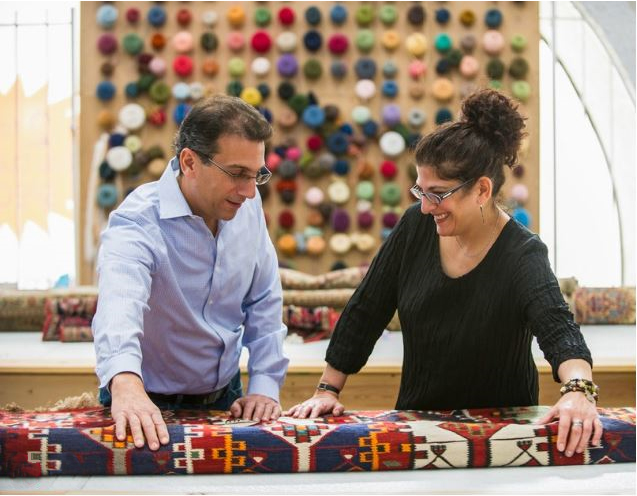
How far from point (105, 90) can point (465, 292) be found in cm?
450

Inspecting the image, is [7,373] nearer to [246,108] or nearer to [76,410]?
[76,410]

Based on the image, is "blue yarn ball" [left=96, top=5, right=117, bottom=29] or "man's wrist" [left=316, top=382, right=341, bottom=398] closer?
"man's wrist" [left=316, top=382, right=341, bottom=398]

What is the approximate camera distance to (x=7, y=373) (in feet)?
11.6

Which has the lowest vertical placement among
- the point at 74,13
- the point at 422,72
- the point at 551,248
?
the point at 551,248

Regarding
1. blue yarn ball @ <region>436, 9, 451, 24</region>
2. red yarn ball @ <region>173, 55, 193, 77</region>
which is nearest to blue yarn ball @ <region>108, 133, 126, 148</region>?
red yarn ball @ <region>173, 55, 193, 77</region>

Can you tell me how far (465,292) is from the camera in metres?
1.91

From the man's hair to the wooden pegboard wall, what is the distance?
155 inches

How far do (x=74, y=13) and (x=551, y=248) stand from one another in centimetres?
381

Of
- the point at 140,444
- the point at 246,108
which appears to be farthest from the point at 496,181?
the point at 140,444

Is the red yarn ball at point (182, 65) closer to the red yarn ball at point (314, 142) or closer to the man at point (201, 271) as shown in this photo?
the red yarn ball at point (314, 142)

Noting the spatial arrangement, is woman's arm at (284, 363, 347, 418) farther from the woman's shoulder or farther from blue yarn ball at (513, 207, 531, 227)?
blue yarn ball at (513, 207, 531, 227)

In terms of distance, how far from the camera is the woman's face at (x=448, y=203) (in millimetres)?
1852

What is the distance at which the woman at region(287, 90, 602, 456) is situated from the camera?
6.07 ft

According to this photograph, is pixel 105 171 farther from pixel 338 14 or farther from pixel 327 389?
pixel 327 389
